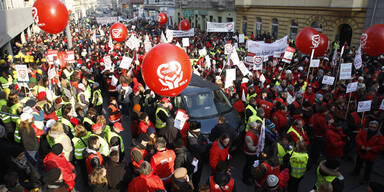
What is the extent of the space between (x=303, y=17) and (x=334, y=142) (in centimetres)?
1670

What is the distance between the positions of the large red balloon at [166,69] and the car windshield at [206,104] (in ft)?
5.83

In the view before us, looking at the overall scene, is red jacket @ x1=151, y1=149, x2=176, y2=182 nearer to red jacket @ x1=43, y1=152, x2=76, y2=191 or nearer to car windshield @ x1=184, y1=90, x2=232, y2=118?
red jacket @ x1=43, y1=152, x2=76, y2=191

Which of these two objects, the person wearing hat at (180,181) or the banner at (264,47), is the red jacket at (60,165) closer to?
the person wearing hat at (180,181)

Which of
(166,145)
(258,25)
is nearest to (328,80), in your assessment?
(166,145)

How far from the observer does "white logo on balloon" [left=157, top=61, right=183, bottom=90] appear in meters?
4.71

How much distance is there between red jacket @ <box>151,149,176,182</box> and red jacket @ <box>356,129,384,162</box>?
4.04m

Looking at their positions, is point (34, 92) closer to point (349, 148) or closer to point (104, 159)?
point (104, 159)

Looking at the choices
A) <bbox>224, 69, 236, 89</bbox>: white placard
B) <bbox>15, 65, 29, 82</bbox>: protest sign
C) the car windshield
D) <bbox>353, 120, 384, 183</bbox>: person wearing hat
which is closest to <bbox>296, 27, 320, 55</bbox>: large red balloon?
<bbox>224, 69, 236, 89</bbox>: white placard

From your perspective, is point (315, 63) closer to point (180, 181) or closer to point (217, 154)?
point (217, 154)

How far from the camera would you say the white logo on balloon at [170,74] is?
4.71 m

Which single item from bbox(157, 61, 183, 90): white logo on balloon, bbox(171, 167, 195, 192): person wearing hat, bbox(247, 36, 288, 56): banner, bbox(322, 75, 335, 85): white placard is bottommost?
bbox(171, 167, 195, 192): person wearing hat

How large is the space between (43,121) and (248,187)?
4.72 m

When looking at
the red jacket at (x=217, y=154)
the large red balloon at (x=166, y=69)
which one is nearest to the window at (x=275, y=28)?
the large red balloon at (x=166, y=69)

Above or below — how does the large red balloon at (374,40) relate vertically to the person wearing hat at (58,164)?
above
